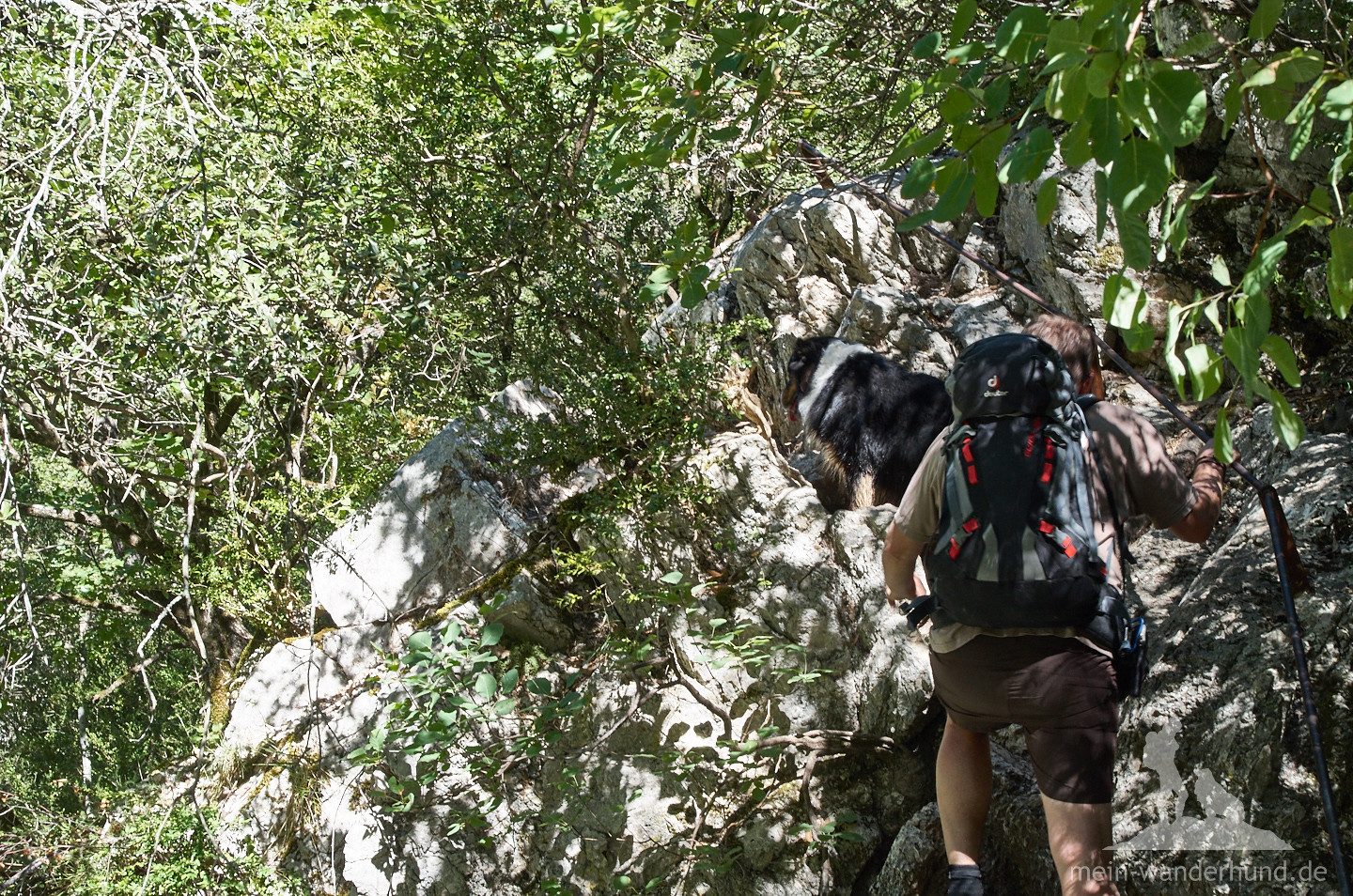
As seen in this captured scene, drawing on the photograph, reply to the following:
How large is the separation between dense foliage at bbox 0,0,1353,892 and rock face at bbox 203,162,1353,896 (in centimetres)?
55

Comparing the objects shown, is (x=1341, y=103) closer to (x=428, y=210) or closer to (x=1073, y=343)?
(x=1073, y=343)

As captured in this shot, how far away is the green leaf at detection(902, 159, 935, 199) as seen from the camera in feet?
5.04

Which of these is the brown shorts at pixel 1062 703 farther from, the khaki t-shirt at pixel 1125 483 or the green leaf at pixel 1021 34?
the green leaf at pixel 1021 34

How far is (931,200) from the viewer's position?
7.09 meters

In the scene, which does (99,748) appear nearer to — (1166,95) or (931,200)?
(931,200)

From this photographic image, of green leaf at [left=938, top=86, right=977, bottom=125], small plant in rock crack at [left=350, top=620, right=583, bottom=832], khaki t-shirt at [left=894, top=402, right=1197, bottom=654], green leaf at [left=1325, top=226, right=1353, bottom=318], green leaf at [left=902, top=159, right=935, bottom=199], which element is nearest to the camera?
green leaf at [left=1325, top=226, right=1353, bottom=318]

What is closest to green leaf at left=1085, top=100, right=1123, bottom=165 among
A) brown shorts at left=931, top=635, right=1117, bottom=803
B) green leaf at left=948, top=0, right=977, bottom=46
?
green leaf at left=948, top=0, right=977, bottom=46

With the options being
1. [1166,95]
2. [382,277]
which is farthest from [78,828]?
[1166,95]

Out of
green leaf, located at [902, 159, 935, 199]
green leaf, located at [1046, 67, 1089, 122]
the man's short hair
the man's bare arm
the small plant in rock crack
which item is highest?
the man's short hair

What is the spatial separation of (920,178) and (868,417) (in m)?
3.41

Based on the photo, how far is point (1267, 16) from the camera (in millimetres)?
1236

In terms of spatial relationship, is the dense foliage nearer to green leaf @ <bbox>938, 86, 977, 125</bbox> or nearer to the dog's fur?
green leaf @ <bbox>938, 86, 977, 125</bbox>

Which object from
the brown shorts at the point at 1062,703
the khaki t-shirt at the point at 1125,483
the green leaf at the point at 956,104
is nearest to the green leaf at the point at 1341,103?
the green leaf at the point at 956,104

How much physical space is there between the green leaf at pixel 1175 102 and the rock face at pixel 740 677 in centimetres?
211
